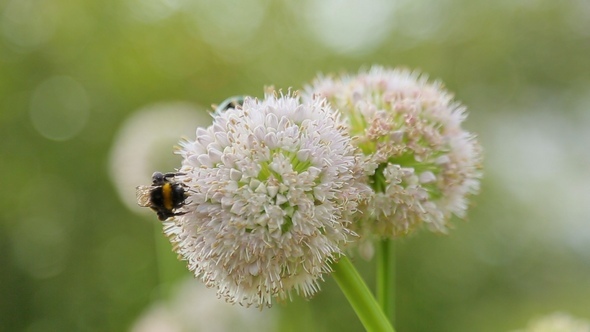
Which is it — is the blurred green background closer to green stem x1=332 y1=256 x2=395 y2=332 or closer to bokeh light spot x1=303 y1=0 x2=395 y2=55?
bokeh light spot x1=303 y1=0 x2=395 y2=55

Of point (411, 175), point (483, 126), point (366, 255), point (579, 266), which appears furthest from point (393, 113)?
point (483, 126)

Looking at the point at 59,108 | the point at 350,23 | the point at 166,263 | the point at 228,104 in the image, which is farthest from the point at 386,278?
the point at 59,108

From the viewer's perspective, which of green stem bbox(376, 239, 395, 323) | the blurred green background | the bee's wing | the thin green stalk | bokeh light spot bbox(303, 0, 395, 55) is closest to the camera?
the bee's wing

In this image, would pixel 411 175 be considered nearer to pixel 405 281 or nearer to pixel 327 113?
pixel 327 113

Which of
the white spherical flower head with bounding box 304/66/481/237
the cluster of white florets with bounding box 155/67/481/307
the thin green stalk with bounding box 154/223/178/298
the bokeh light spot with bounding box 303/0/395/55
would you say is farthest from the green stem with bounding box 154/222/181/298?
the bokeh light spot with bounding box 303/0/395/55

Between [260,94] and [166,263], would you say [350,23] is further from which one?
[166,263]
